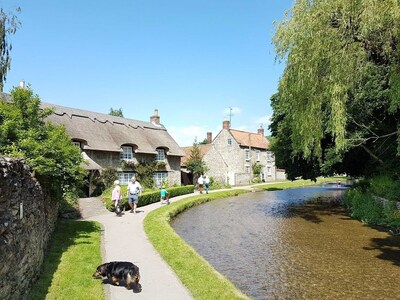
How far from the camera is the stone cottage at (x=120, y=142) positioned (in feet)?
93.1

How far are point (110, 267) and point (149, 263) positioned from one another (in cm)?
194

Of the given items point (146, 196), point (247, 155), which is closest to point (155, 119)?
point (247, 155)

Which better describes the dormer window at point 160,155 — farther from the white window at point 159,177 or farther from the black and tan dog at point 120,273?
the black and tan dog at point 120,273

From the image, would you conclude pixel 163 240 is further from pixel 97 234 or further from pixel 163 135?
pixel 163 135

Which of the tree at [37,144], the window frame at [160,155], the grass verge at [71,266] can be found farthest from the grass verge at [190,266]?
the window frame at [160,155]

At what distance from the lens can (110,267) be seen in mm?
7902

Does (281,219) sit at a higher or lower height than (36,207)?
lower

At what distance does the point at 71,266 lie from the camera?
9023 millimetres

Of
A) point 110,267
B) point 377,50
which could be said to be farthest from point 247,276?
point 377,50

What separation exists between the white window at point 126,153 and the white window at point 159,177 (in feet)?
11.4

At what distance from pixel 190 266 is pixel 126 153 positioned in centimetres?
2363

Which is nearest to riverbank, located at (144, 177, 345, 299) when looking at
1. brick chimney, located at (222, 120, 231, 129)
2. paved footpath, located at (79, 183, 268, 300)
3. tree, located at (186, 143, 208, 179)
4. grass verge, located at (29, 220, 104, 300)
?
paved footpath, located at (79, 183, 268, 300)

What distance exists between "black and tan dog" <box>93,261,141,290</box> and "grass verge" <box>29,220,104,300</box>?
0.26m

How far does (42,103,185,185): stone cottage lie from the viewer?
2838cm
